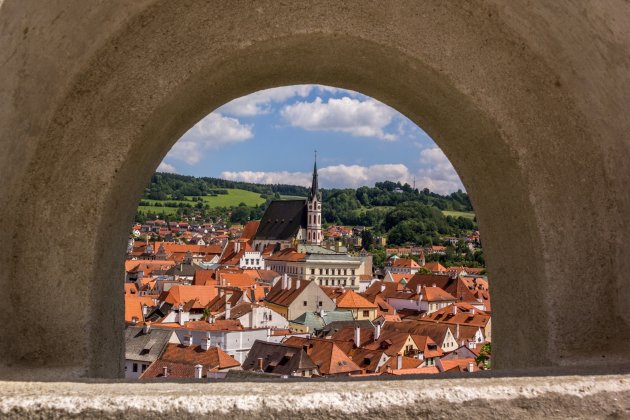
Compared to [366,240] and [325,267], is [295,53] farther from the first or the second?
[366,240]

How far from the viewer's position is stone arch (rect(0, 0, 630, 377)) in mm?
2918

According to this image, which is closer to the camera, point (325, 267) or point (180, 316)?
point (180, 316)

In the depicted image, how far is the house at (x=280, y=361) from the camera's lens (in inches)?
1737

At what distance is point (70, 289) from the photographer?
2984mm

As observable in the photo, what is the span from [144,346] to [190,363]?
9005 millimetres

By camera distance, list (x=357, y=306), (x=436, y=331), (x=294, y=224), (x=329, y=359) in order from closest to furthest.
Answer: (x=329, y=359)
(x=436, y=331)
(x=357, y=306)
(x=294, y=224)

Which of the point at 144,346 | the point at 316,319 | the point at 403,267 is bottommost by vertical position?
the point at 316,319

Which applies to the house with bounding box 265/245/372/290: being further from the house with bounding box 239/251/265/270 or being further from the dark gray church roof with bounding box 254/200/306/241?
the dark gray church roof with bounding box 254/200/306/241

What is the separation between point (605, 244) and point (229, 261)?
130 m

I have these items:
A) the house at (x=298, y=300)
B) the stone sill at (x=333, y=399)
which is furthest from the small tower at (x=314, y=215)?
the stone sill at (x=333, y=399)

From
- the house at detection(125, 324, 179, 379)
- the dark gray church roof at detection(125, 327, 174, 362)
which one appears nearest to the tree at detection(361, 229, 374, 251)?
the house at detection(125, 324, 179, 379)

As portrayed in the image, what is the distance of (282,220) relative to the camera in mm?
142875

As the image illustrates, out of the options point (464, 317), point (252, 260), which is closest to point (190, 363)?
point (464, 317)

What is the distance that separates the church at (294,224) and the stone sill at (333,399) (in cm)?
12937
